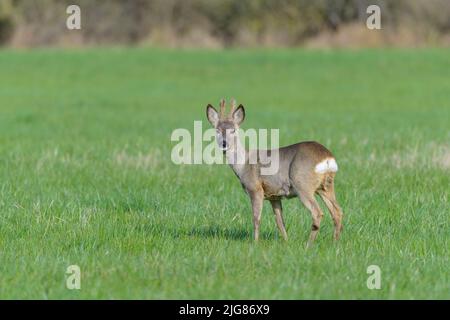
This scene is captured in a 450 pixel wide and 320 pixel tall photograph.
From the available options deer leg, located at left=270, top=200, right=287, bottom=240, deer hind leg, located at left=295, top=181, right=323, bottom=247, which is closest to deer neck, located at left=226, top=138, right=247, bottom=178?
deer leg, located at left=270, top=200, right=287, bottom=240

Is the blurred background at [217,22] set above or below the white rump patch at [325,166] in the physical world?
above

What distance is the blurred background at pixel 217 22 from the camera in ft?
167

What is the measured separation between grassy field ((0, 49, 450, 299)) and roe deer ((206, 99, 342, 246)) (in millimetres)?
314

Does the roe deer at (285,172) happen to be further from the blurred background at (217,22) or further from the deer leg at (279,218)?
the blurred background at (217,22)

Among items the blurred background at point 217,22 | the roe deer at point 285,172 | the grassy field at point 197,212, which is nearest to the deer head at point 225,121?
the roe deer at point 285,172

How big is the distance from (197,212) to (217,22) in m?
45.4

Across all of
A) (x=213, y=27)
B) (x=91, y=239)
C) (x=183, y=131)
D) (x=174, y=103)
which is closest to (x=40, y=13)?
(x=213, y=27)

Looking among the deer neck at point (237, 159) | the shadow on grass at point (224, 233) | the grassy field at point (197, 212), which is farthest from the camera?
the shadow on grass at point (224, 233)

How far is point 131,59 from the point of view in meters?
43.4

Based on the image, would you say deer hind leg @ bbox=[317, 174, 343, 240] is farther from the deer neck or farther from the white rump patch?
the deer neck

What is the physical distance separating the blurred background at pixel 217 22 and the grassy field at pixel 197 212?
24.4m
